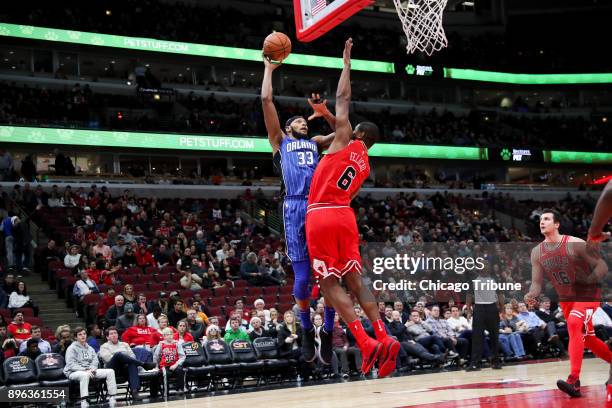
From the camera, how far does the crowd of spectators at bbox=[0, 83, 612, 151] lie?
26266 millimetres

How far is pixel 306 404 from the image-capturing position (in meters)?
8.63

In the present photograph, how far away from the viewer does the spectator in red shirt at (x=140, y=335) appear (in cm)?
1195

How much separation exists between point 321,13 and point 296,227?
3.00m

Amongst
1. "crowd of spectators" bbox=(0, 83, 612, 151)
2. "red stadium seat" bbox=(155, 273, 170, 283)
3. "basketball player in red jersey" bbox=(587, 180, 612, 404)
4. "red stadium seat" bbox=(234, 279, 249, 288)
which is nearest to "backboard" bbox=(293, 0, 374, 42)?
"basketball player in red jersey" bbox=(587, 180, 612, 404)

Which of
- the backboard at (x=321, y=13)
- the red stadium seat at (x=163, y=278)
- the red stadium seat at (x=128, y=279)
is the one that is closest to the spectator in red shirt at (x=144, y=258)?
the red stadium seat at (x=163, y=278)

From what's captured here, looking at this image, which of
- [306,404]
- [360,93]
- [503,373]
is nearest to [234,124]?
[360,93]

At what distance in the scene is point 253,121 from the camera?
1202 inches

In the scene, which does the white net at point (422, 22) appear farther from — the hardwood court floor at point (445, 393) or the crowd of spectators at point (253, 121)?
the crowd of spectators at point (253, 121)

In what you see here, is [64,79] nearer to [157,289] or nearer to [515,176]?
[157,289]

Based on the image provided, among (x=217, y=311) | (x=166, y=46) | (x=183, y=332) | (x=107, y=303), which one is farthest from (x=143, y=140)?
(x=183, y=332)

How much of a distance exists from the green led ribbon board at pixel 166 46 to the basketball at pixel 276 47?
76.2ft

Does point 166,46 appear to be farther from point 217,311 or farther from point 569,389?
point 569,389

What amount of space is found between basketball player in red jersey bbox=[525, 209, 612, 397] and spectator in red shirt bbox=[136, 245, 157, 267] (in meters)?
10.5

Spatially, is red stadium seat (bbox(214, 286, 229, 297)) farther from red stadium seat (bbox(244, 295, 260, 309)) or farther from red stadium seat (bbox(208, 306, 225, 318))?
red stadium seat (bbox(208, 306, 225, 318))
